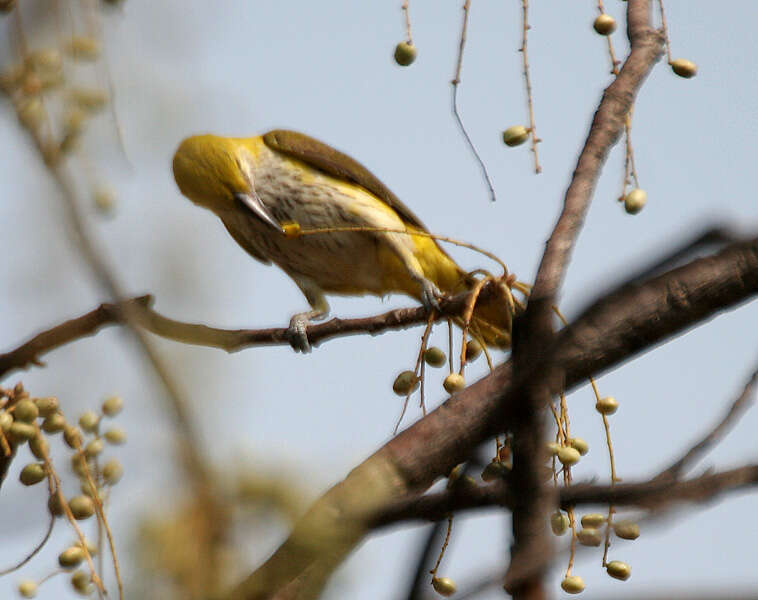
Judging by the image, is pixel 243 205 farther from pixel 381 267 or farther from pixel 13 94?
pixel 13 94

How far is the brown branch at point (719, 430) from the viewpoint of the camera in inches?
38.1

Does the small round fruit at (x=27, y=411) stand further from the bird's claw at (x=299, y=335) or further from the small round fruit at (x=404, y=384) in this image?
the bird's claw at (x=299, y=335)

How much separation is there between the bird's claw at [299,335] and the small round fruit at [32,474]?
109cm

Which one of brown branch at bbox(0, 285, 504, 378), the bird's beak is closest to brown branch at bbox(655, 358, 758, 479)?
brown branch at bbox(0, 285, 504, 378)

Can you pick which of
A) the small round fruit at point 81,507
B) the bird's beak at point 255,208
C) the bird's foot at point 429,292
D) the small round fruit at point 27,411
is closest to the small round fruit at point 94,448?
the small round fruit at point 81,507

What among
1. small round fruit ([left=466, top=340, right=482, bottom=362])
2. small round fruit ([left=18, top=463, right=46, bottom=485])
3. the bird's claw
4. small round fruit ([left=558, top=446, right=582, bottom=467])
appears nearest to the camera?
small round fruit ([left=18, top=463, right=46, bottom=485])

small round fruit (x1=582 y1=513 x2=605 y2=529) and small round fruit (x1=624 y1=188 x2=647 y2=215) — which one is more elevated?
small round fruit (x1=624 y1=188 x2=647 y2=215)

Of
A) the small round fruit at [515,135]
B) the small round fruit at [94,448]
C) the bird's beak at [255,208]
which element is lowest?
the small round fruit at [94,448]

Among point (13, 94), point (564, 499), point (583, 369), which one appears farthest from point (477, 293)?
point (564, 499)

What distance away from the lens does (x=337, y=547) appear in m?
0.61

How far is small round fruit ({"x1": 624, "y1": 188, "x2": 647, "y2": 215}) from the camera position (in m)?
2.37

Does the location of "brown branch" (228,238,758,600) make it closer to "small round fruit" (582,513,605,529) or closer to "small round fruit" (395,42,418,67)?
"small round fruit" (582,513,605,529)

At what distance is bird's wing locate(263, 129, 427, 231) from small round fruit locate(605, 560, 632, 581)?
2270 mm

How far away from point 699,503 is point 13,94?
0.66 m
